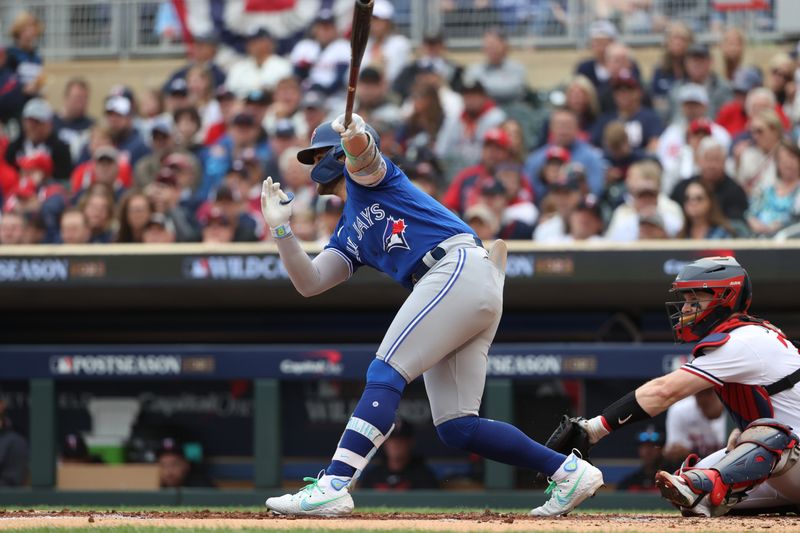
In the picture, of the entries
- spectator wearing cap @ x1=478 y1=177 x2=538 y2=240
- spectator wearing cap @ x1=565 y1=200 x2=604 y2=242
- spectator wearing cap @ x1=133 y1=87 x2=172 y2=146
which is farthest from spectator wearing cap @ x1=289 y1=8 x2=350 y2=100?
spectator wearing cap @ x1=565 y1=200 x2=604 y2=242

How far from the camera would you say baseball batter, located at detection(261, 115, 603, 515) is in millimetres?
4820

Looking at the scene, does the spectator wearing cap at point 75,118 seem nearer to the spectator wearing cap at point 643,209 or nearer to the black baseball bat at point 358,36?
the spectator wearing cap at point 643,209

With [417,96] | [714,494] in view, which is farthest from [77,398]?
[714,494]

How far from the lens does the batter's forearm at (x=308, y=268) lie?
5105 millimetres

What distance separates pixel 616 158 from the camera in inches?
390

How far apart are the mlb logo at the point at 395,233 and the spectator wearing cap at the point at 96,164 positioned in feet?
19.5

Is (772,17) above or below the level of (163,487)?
above

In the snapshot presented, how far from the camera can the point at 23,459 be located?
8336 mm

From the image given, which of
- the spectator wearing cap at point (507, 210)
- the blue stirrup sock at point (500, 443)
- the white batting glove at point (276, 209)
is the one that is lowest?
the blue stirrup sock at point (500, 443)

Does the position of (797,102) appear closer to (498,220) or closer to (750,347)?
(498,220)

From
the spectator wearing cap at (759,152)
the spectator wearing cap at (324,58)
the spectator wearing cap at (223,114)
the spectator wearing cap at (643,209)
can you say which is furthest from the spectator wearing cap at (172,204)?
the spectator wearing cap at (759,152)

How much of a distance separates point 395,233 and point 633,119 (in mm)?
5682

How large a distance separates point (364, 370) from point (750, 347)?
11.3 ft

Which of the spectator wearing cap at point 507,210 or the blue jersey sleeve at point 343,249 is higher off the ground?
the blue jersey sleeve at point 343,249
